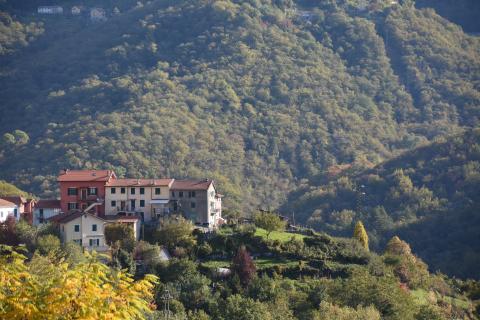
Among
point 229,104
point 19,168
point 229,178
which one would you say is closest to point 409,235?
point 229,178

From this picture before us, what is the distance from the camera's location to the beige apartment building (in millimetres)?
65562

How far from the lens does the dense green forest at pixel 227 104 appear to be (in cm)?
12525

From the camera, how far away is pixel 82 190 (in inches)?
2603

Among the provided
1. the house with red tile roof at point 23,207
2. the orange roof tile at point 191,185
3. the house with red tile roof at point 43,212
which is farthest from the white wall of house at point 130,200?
the house with red tile roof at point 23,207

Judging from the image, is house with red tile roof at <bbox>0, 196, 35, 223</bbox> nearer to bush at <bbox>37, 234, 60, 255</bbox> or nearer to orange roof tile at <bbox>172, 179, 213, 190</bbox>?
bush at <bbox>37, 234, 60, 255</bbox>

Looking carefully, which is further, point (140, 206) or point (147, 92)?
point (147, 92)

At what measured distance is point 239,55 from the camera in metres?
178

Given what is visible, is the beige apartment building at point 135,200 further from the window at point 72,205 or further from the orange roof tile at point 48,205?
the orange roof tile at point 48,205

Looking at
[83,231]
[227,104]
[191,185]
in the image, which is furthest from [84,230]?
[227,104]

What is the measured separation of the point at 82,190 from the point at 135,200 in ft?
11.2

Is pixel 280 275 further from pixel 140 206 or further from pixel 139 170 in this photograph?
pixel 139 170

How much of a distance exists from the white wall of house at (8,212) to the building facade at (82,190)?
2.88m

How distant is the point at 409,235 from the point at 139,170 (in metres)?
30.8

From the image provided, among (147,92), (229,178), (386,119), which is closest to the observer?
(229,178)
